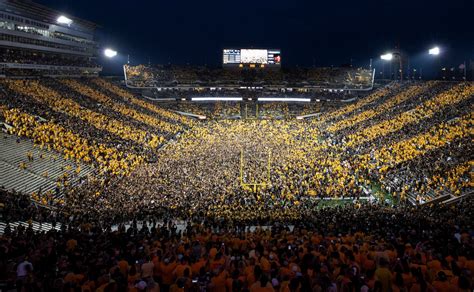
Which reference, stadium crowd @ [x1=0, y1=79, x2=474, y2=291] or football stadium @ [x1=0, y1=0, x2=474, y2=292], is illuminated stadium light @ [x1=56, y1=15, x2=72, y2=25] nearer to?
football stadium @ [x1=0, y1=0, x2=474, y2=292]

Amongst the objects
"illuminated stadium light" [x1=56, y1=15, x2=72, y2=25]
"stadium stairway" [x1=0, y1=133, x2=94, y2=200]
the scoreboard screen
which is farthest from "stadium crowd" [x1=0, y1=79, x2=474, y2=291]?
the scoreboard screen

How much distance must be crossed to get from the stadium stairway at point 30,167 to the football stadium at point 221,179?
0.43 ft

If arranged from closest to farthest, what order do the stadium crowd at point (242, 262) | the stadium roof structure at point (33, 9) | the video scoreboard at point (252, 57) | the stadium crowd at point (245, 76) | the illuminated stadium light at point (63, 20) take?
1. the stadium crowd at point (242, 262)
2. the stadium roof structure at point (33, 9)
3. the illuminated stadium light at point (63, 20)
4. the stadium crowd at point (245, 76)
5. the video scoreboard at point (252, 57)

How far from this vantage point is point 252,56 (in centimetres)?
6988

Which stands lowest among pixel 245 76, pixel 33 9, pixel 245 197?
pixel 245 197

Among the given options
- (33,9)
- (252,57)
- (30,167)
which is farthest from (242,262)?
(252,57)

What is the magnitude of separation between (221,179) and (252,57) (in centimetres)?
5020

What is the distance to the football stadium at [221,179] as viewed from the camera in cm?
741

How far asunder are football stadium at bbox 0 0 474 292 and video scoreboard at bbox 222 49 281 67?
0.28 m

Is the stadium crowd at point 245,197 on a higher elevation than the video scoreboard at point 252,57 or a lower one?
lower

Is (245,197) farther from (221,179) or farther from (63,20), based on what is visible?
(63,20)

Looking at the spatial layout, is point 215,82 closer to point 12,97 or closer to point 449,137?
point 12,97

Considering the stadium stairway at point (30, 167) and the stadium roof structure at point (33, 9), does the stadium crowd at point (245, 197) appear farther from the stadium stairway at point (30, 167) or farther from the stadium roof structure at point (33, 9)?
the stadium roof structure at point (33, 9)

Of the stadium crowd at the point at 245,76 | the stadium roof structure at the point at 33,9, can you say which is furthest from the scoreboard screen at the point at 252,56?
the stadium roof structure at the point at 33,9
